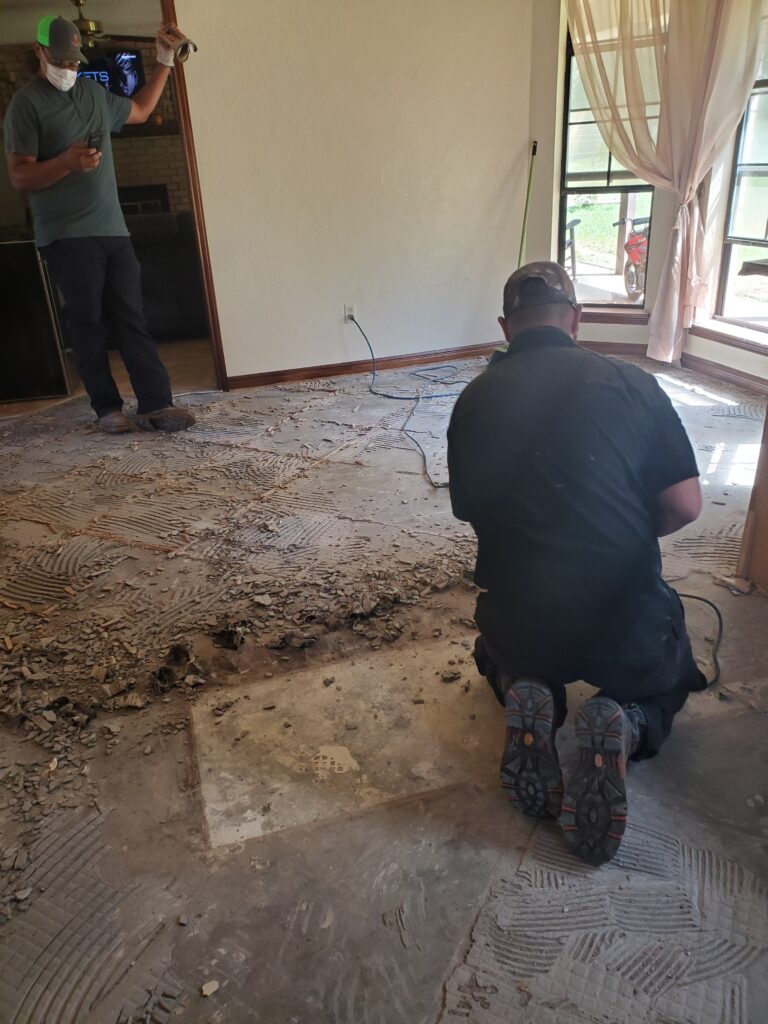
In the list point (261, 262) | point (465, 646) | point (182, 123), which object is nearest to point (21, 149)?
point (182, 123)

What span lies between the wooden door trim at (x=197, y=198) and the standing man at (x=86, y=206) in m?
0.44

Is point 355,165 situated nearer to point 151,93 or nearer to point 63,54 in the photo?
point 151,93

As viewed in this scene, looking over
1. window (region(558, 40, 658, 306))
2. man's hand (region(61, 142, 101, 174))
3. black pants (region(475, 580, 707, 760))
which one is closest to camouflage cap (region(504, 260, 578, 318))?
black pants (region(475, 580, 707, 760))

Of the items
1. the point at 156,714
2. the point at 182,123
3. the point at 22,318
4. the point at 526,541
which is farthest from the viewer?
the point at 22,318

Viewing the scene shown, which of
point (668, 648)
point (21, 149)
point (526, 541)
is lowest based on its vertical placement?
point (668, 648)

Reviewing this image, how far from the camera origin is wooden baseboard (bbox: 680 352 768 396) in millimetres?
4125

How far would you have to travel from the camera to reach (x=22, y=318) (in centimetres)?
449

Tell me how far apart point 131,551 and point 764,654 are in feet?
6.75

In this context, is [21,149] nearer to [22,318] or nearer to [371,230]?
[22,318]

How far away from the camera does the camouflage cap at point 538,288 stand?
1.57 meters

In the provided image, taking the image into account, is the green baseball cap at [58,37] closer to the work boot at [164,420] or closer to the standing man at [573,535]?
the work boot at [164,420]

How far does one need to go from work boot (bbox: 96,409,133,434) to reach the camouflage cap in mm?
2877

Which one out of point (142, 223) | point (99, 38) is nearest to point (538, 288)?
point (142, 223)

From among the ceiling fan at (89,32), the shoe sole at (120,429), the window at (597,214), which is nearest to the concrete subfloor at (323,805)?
the shoe sole at (120,429)
